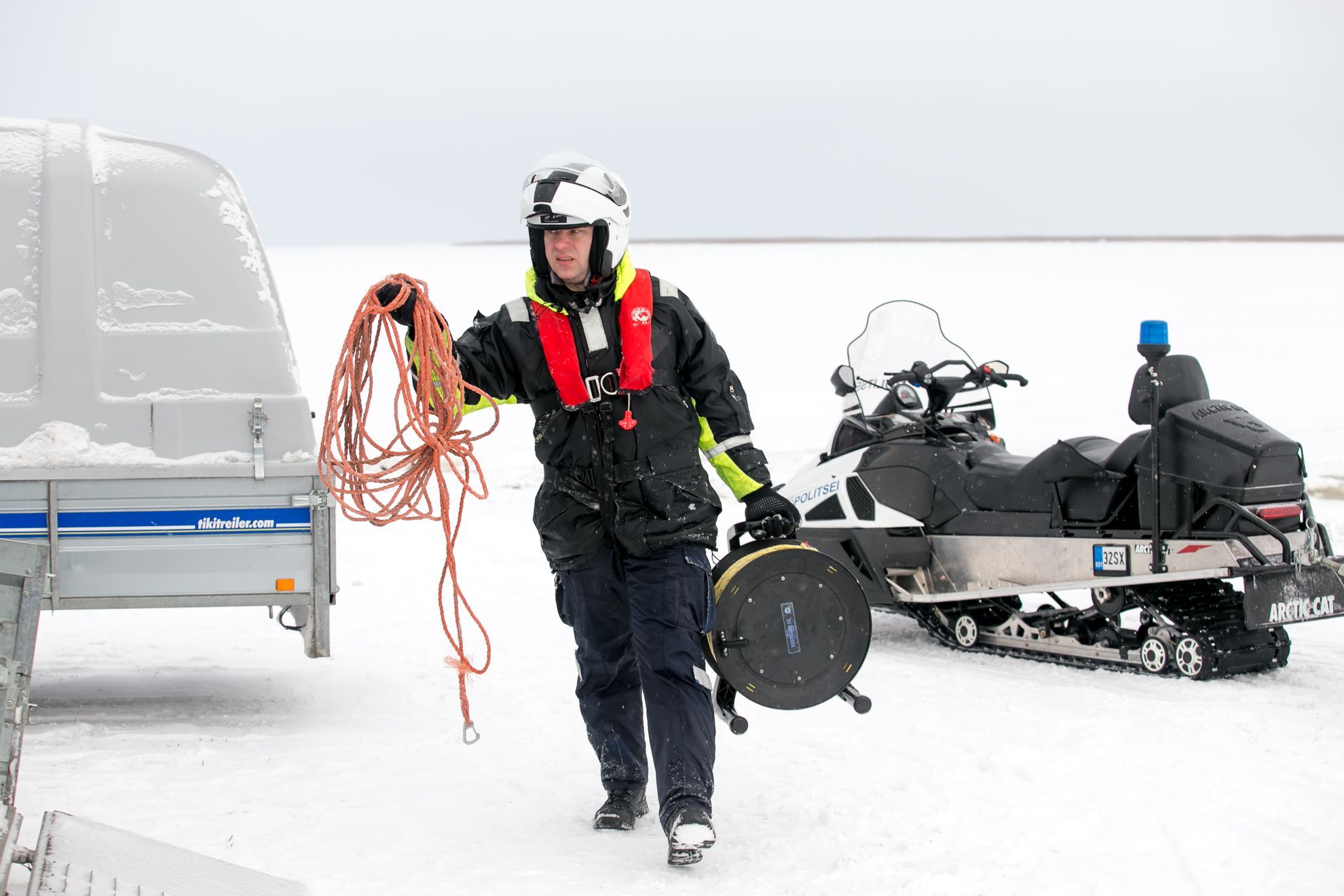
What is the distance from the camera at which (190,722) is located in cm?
495

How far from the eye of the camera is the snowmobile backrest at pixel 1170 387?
18.6ft

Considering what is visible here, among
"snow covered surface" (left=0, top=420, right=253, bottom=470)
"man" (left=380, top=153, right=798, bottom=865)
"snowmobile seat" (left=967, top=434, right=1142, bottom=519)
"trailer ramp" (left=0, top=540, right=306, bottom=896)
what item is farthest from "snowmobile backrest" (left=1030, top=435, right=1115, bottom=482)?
"trailer ramp" (left=0, top=540, right=306, bottom=896)

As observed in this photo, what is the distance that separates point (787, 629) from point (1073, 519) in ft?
8.80

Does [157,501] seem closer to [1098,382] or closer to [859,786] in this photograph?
[859,786]

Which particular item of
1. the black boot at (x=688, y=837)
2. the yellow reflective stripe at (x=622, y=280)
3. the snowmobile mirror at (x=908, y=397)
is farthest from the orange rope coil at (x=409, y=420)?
the snowmobile mirror at (x=908, y=397)

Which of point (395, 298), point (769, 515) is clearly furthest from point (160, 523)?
point (769, 515)

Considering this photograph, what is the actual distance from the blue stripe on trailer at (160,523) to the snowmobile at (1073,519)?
5.56 feet

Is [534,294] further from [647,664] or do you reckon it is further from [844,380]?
[844,380]

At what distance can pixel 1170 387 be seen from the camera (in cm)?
570

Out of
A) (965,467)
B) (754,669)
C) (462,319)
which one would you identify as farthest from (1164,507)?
(462,319)

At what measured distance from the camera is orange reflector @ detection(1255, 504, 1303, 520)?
547cm

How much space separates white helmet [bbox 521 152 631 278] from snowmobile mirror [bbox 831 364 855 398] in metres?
3.61

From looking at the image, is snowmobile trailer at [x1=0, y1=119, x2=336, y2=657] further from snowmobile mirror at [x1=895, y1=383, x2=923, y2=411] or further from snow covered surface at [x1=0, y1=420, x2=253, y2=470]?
snowmobile mirror at [x1=895, y1=383, x2=923, y2=411]

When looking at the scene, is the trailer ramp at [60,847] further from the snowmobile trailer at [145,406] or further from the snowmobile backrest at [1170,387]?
the snowmobile backrest at [1170,387]
